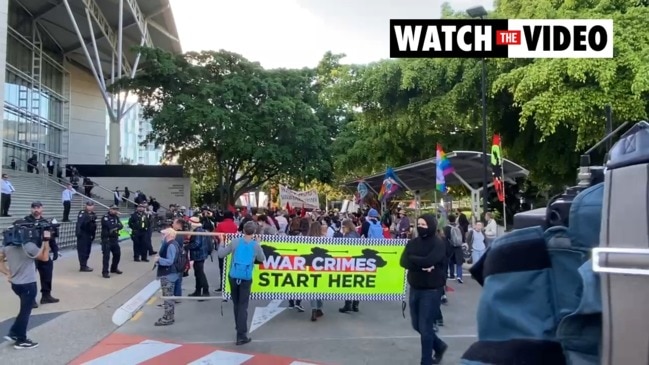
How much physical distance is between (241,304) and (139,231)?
Result: 10.6 metres

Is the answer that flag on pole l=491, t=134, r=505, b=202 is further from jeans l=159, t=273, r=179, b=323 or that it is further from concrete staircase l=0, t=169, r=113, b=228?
concrete staircase l=0, t=169, r=113, b=228

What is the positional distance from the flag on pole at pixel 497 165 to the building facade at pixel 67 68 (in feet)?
86.9

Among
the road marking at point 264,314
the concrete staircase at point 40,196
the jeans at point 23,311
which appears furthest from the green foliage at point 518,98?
the concrete staircase at point 40,196

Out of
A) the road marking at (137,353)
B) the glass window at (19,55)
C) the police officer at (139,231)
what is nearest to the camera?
the road marking at (137,353)

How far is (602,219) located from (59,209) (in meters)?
30.8

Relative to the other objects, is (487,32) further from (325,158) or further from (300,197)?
(325,158)

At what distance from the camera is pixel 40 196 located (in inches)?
1145

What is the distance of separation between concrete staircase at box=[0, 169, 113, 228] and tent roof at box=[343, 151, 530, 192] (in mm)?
15235

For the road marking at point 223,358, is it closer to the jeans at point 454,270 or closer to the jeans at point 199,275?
the jeans at point 199,275

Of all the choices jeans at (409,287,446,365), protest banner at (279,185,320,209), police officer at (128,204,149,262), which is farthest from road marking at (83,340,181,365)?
protest banner at (279,185,320,209)

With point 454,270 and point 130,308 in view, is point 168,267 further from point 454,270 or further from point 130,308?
point 454,270

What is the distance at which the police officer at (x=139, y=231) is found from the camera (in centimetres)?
1700

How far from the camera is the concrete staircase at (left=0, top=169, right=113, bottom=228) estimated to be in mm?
25423

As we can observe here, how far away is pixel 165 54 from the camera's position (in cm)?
3388
